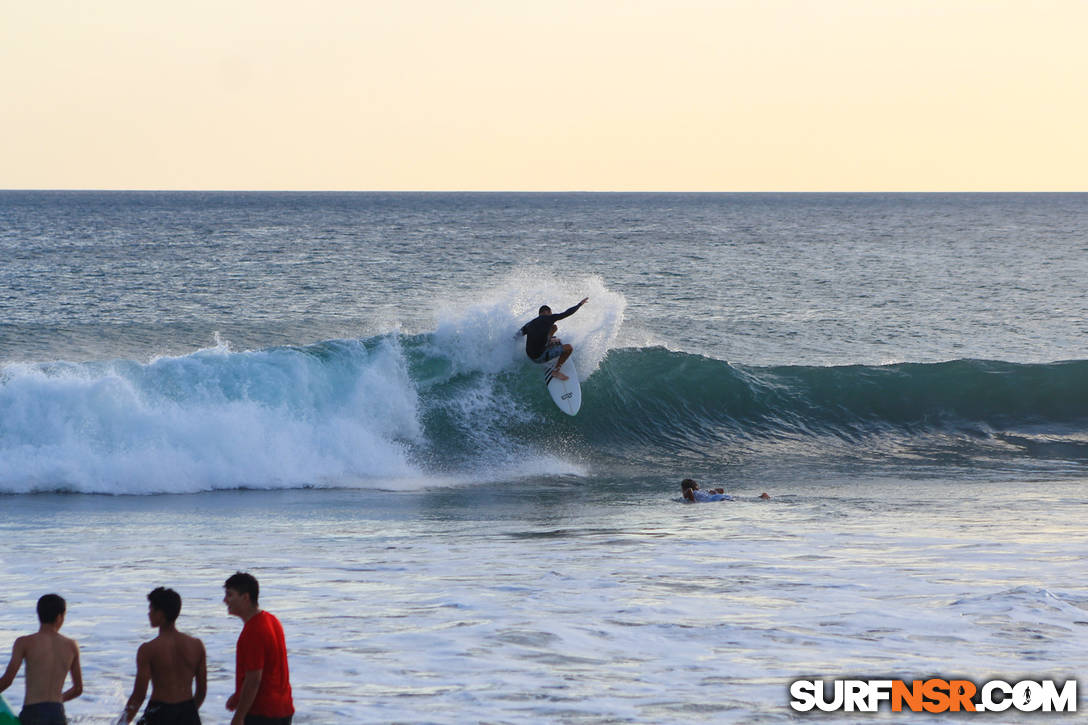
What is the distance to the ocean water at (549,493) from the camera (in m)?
7.09

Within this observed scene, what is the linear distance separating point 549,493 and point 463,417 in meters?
3.76

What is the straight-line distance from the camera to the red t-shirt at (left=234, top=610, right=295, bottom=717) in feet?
16.5

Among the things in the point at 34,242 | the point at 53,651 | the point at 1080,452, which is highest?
the point at 34,242

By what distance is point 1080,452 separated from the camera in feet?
59.3

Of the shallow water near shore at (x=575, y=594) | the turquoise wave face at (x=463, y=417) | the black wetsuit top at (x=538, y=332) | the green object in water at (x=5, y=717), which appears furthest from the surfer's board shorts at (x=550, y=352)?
the green object in water at (x=5, y=717)

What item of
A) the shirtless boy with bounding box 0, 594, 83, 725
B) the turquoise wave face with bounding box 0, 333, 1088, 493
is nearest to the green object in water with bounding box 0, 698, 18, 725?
the shirtless boy with bounding box 0, 594, 83, 725

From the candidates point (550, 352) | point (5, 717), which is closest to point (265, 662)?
point (5, 717)

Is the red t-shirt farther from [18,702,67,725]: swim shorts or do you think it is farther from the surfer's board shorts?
the surfer's board shorts

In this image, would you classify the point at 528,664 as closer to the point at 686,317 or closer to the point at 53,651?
the point at 53,651

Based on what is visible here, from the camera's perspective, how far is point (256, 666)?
5.03 metres

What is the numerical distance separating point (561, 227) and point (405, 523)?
254ft

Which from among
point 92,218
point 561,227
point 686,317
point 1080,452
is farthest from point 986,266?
point 92,218

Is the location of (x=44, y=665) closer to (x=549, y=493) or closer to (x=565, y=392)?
(x=549, y=493)

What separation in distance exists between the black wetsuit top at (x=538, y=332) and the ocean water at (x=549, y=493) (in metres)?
0.95
